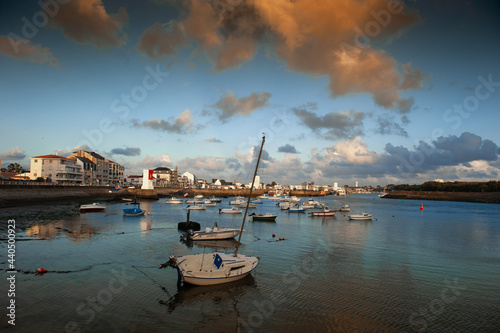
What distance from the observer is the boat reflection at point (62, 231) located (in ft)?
93.6

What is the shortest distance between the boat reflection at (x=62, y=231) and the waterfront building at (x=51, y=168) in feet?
237

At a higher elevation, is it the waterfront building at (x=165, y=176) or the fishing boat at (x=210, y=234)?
the waterfront building at (x=165, y=176)

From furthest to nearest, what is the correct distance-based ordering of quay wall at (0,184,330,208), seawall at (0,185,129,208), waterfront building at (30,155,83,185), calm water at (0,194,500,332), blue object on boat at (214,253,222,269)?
waterfront building at (30,155,83,185)
quay wall at (0,184,330,208)
seawall at (0,185,129,208)
blue object on boat at (214,253,222,269)
calm water at (0,194,500,332)

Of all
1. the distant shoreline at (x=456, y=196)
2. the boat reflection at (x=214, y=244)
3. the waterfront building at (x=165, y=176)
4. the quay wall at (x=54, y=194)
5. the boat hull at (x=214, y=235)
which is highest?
the waterfront building at (x=165, y=176)

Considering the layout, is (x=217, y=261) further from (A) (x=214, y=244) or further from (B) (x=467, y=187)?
(B) (x=467, y=187)

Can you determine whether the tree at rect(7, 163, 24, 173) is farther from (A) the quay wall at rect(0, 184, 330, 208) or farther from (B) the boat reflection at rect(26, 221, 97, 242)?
(B) the boat reflection at rect(26, 221, 97, 242)

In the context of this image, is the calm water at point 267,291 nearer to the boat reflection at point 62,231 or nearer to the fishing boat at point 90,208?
the boat reflection at point 62,231

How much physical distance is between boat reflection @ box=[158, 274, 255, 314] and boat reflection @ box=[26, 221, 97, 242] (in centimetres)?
1775

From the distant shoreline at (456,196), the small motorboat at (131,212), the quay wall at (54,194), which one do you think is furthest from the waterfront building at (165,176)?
the distant shoreline at (456,196)

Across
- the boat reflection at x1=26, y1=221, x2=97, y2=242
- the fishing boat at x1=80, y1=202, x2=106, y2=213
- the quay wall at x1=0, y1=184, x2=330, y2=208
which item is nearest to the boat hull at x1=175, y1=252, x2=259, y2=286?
the boat reflection at x1=26, y1=221, x2=97, y2=242

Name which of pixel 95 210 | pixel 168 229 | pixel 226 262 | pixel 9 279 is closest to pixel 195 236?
pixel 168 229

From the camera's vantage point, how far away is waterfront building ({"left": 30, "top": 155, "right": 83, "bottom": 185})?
3740 inches

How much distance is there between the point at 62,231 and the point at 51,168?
80093 mm

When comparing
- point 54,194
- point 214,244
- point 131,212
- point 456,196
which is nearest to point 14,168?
point 54,194
